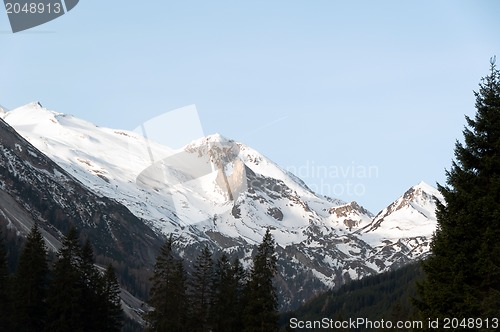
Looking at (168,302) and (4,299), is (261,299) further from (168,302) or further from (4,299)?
(4,299)

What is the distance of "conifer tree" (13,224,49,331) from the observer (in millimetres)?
57906

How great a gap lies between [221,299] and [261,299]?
8.34 metres

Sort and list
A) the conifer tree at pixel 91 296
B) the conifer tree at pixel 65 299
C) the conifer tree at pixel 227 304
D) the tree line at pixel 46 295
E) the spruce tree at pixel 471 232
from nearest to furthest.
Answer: the spruce tree at pixel 471 232 < the conifer tree at pixel 65 299 < the tree line at pixel 46 295 < the conifer tree at pixel 227 304 < the conifer tree at pixel 91 296

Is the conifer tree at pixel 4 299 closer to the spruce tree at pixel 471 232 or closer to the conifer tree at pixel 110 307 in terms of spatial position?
the conifer tree at pixel 110 307

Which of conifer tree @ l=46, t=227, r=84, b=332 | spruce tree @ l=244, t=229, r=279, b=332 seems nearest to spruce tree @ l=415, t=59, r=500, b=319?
spruce tree @ l=244, t=229, r=279, b=332

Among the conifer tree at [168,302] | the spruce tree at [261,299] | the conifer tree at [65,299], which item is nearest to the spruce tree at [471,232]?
the spruce tree at [261,299]

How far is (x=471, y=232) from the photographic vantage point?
2944 cm

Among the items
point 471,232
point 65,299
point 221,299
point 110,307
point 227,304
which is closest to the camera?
point 471,232

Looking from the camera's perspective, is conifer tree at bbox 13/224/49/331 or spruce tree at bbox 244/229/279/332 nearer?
spruce tree at bbox 244/229/279/332

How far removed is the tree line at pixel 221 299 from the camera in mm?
53500

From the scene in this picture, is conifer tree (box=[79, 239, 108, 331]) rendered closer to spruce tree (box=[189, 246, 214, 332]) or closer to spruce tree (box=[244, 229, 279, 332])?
spruce tree (box=[189, 246, 214, 332])

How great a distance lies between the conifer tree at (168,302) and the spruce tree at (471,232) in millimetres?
30902

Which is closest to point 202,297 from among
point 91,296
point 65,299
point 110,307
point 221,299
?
point 221,299

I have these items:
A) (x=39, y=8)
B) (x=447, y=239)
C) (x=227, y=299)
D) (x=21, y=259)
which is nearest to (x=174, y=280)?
(x=227, y=299)
